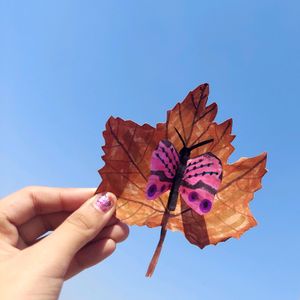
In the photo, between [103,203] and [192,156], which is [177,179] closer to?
[192,156]

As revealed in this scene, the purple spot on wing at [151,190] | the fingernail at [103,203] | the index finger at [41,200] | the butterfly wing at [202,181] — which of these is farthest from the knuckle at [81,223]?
the index finger at [41,200]

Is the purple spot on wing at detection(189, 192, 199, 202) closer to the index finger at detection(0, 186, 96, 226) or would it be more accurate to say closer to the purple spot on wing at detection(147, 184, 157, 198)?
the purple spot on wing at detection(147, 184, 157, 198)

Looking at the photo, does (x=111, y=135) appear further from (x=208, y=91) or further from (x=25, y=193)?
(x=25, y=193)

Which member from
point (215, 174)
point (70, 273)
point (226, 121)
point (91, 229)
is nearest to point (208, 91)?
point (226, 121)

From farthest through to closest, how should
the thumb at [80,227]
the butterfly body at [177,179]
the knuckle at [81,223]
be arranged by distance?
the butterfly body at [177,179]
the knuckle at [81,223]
the thumb at [80,227]

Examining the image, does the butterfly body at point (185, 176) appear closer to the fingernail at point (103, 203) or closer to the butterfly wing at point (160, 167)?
the butterfly wing at point (160, 167)

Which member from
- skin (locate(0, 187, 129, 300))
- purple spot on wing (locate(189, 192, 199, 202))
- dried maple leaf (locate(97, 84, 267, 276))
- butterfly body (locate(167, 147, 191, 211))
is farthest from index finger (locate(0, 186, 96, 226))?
purple spot on wing (locate(189, 192, 199, 202))

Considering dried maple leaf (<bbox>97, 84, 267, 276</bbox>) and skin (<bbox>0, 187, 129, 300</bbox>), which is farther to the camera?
dried maple leaf (<bbox>97, 84, 267, 276</bbox>)
